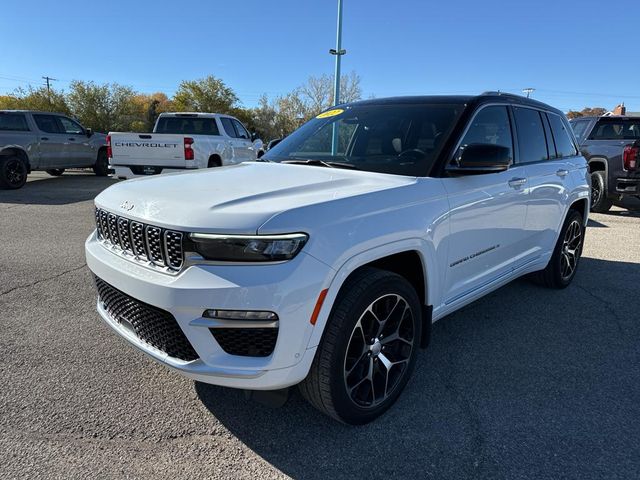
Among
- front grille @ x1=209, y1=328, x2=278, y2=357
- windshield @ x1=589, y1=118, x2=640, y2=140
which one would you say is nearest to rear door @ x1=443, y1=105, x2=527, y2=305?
front grille @ x1=209, y1=328, x2=278, y2=357

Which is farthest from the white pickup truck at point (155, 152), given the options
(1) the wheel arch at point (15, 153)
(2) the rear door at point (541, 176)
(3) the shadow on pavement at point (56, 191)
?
(2) the rear door at point (541, 176)

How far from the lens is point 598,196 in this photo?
9.99 metres

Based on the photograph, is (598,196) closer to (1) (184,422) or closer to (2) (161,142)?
(2) (161,142)

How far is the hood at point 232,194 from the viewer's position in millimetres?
2131

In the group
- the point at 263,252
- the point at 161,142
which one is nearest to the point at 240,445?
the point at 263,252

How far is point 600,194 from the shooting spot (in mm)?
9906

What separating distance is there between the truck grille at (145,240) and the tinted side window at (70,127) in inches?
524

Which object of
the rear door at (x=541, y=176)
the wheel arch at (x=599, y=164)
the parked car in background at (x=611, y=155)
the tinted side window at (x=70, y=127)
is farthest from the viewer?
the tinted side window at (x=70, y=127)

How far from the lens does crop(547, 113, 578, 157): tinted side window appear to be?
15.3ft

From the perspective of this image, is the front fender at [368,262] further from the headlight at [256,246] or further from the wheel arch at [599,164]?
the wheel arch at [599,164]

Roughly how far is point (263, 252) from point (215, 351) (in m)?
0.52

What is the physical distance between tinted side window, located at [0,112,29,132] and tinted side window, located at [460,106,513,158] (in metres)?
13.2

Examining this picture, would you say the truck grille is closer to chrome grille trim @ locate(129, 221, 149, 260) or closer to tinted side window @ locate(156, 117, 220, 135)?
chrome grille trim @ locate(129, 221, 149, 260)

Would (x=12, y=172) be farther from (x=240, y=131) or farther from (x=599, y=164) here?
(x=599, y=164)
